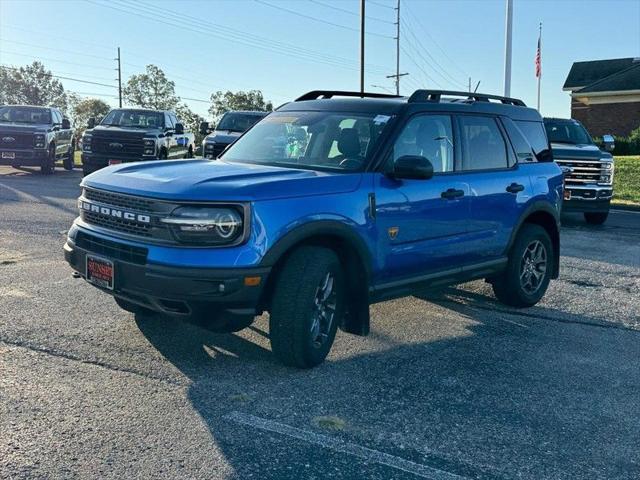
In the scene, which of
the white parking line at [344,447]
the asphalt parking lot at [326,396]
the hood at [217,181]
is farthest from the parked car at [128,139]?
the white parking line at [344,447]

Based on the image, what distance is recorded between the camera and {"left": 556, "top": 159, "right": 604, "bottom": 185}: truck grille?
13.8 meters

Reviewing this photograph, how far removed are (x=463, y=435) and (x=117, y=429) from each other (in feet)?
6.18

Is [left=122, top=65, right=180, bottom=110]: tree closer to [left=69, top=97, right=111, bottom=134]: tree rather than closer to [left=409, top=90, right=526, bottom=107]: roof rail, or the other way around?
[left=69, top=97, right=111, bottom=134]: tree

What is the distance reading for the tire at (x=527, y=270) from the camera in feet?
22.0

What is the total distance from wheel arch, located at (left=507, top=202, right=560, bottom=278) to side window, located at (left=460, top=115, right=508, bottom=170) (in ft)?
1.87

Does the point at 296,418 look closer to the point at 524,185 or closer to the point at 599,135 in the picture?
the point at 524,185

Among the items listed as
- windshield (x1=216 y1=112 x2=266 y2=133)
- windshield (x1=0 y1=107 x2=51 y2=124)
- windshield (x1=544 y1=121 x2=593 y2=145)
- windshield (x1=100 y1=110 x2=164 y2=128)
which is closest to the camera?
windshield (x1=544 y1=121 x2=593 y2=145)

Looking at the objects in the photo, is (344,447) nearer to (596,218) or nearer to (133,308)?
(133,308)

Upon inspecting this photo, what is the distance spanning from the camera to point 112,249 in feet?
15.0

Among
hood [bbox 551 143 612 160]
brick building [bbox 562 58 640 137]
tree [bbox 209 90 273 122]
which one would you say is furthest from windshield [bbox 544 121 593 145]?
tree [bbox 209 90 273 122]

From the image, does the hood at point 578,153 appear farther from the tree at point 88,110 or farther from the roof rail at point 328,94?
the tree at point 88,110

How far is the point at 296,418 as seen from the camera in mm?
3955

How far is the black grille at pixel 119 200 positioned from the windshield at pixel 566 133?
1188cm

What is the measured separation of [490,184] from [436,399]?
2.49 meters
